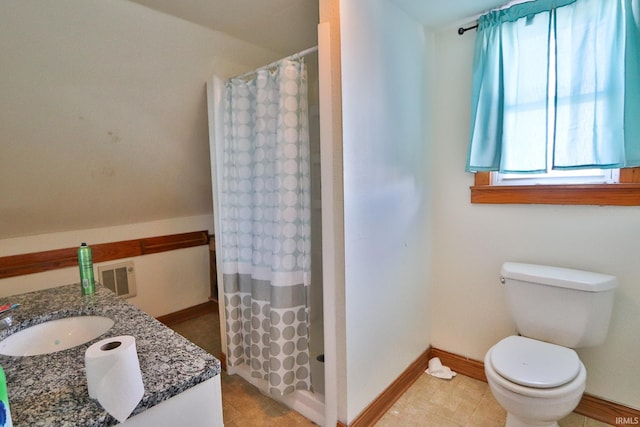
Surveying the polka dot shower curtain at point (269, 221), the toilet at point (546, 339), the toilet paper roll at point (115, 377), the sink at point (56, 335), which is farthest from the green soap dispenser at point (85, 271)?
the toilet at point (546, 339)

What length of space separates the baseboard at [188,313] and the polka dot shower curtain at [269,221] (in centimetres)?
117

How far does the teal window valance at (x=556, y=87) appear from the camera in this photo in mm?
1392

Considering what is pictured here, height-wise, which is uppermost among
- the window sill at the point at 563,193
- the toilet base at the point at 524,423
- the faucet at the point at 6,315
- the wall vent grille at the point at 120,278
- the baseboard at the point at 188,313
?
the window sill at the point at 563,193

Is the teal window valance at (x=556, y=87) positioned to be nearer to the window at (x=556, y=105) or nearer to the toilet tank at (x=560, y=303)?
the window at (x=556, y=105)

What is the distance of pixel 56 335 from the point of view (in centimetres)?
117

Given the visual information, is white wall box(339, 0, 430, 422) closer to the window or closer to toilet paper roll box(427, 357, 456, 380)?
toilet paper roll box(427, 357, 456, 380)

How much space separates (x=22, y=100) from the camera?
145 centimetres

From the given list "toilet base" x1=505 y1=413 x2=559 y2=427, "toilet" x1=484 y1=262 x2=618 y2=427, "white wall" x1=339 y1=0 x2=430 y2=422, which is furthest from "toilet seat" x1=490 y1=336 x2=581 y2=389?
"white wall" x1=339 y1=0 x2=430 y2=422

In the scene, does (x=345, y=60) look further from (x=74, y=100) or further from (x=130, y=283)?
(x=130, y=283)

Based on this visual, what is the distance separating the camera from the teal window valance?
139 cm

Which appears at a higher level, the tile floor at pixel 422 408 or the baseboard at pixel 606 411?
the baseboard at pixel 606 411

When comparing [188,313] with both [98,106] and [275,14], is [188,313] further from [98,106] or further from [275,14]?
[275,14]

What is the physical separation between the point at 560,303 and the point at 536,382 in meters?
0.45

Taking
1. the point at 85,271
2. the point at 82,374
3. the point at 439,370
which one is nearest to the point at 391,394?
the point at 439,370
